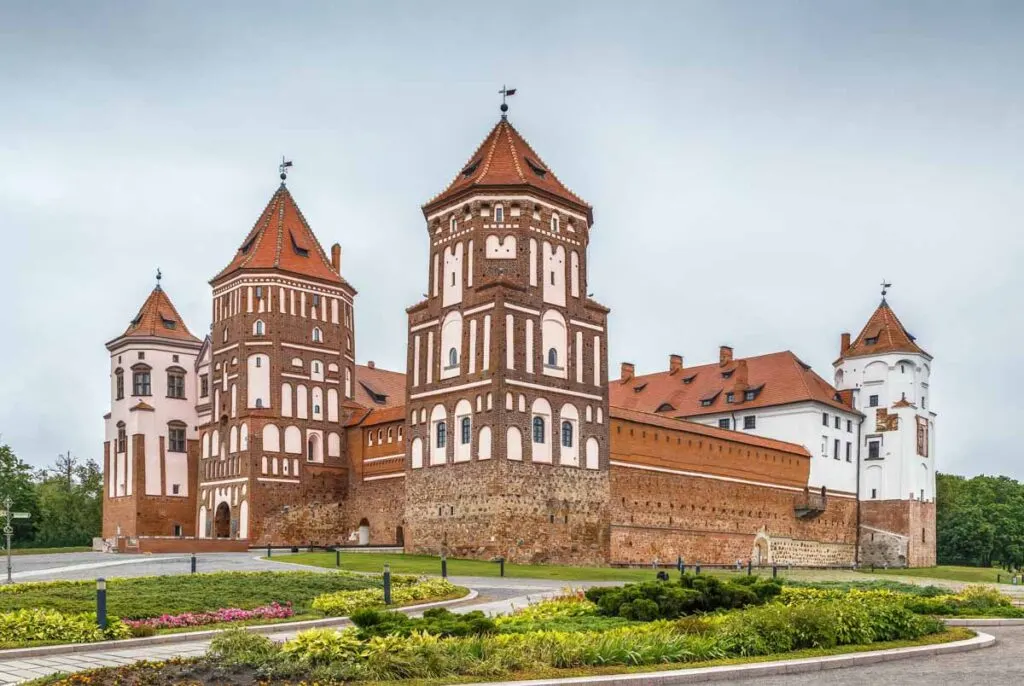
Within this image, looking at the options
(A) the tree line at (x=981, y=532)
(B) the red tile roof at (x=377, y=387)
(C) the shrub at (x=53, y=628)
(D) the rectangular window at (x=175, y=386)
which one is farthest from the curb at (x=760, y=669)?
(A) the tree line at (x=981, y=532)

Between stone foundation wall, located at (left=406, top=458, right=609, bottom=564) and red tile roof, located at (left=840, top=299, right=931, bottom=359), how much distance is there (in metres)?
33.4

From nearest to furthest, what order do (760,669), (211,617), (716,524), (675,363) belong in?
(760,669)
(211,617)
(716,524)
(675,363)

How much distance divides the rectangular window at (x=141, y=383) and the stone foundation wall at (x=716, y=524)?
94.5 feet

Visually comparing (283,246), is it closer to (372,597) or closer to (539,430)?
(539,430)

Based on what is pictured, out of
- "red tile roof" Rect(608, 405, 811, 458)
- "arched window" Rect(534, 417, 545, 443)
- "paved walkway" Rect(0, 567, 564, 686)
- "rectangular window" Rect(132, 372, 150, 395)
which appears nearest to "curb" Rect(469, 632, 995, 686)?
"paved walkway" Rect(0, 567, 564, 686)

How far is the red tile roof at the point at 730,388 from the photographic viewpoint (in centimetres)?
7475

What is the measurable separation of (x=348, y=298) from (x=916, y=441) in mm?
39378

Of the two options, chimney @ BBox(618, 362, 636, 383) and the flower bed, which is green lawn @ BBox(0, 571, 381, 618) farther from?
chimney @ BBox(618, 362, 636, 383)

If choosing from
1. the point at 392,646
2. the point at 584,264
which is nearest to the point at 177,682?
the point at 392,646

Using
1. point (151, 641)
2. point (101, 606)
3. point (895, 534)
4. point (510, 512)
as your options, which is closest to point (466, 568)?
point (510, 512)

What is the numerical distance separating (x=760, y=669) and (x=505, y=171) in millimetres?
40128

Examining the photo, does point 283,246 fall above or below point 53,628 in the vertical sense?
above

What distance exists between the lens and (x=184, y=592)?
22844mm

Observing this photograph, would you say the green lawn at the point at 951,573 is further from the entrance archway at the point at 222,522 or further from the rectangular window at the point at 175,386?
the rectangular window at the point at 175,386
